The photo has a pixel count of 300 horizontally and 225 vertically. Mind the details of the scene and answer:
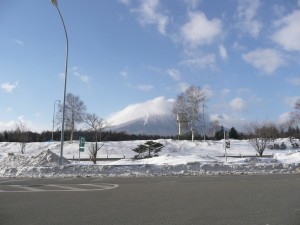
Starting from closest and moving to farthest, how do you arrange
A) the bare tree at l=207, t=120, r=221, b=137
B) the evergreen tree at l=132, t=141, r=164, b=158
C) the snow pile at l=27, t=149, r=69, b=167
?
the snow pile at l=27, t=149, r=69, b=167 → the evergreen tree at l=132, t=141, r=164, b=158 → the bare tree at l=207, t=120, r=221, b=137

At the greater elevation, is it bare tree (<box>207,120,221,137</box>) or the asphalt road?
bare tree (<box>207,120,221,137</box>)

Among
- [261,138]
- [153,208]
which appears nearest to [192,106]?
[261,138]

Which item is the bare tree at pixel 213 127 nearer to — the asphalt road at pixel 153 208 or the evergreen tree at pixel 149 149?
the evergreen tree at pixel 149 149

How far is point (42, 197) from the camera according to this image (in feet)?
41.5

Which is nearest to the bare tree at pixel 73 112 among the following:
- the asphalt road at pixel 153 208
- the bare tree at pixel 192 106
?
the bare tree at pixel 192 106

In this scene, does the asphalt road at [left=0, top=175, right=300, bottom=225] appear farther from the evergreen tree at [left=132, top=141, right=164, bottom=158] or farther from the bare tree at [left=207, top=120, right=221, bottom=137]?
the bare tree at [left=207, top=120, right=221, bottom=137]

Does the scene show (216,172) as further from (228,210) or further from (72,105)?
(72,105)

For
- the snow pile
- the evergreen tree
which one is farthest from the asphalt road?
the evergreen tree

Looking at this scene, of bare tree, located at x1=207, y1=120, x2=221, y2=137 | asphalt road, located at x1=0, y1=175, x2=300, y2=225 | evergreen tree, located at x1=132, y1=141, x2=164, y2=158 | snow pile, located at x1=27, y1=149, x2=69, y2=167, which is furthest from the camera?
bare tree, located at x1=207, y1=120, x2=221, y2=137

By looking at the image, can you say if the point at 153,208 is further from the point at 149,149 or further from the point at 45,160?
the point at 149,149

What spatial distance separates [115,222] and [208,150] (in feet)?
201

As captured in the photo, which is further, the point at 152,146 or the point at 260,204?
the point at 152,146

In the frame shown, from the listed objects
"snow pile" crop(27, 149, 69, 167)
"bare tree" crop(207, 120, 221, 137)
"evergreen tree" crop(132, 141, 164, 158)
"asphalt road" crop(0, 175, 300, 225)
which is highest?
"bare tree" crop(207, 120, 221, 137)

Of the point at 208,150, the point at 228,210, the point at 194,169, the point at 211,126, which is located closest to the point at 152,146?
the point at 208,150
